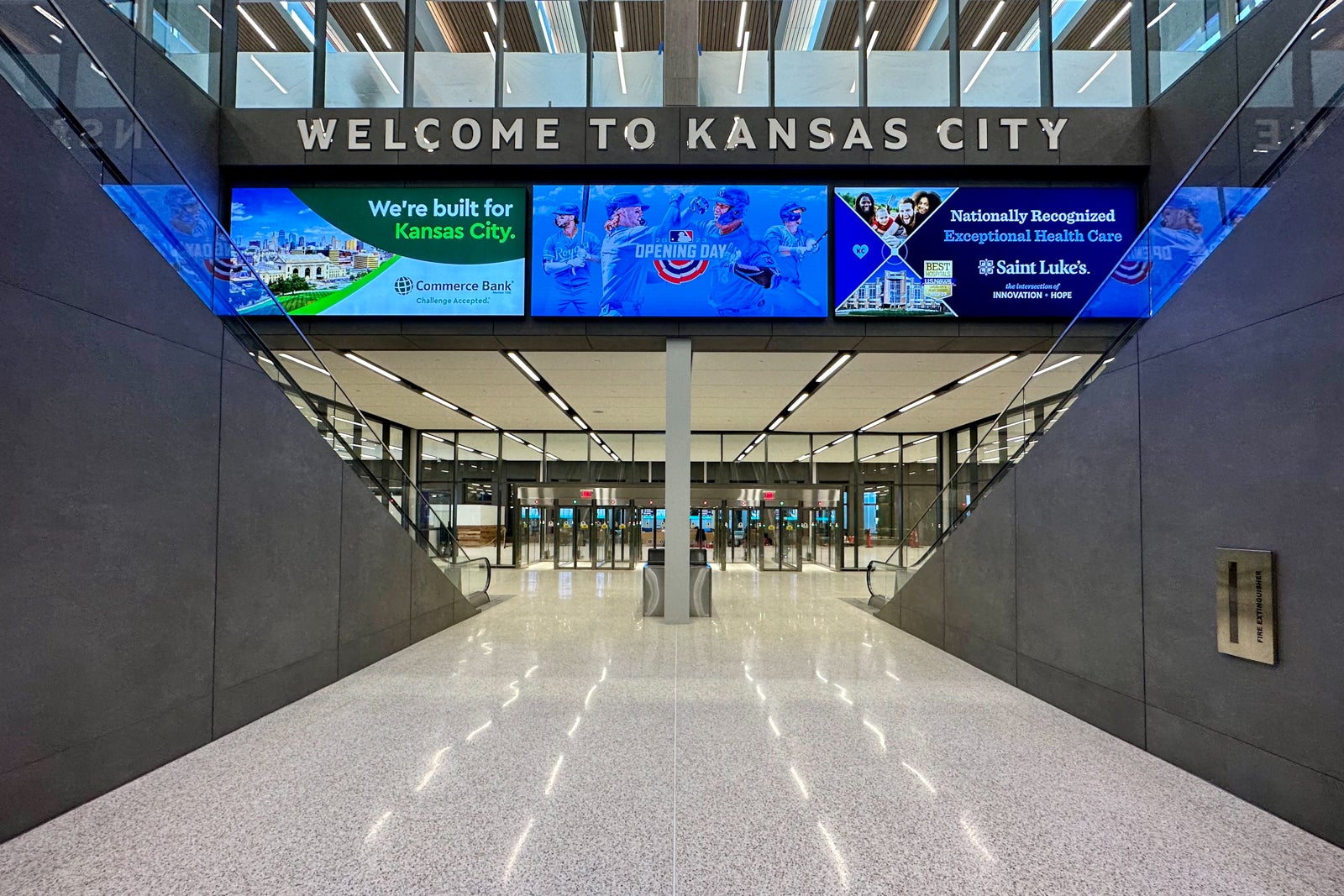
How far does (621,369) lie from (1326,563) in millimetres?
9434

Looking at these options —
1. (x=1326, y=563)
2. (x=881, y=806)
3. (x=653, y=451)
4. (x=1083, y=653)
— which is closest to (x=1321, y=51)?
(x=1326, y=563)

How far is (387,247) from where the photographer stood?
31.6 ft

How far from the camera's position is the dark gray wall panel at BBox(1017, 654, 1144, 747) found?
4.89m

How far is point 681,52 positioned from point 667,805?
9529mm

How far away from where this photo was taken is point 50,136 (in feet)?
12.4

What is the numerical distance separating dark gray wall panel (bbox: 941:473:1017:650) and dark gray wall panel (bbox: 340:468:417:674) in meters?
6.19

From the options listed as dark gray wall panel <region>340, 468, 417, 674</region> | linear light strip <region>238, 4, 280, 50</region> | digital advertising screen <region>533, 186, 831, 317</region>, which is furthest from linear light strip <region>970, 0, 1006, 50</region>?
dark gray wall panel <region>340, 468, 417, 674</region>

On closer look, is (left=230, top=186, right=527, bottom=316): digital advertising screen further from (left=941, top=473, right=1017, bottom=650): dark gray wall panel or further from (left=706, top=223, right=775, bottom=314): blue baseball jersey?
(left=941, top=473, right=1017, bottom=650): dark gray wall panel

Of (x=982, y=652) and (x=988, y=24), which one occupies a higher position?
(x=988, y=24)

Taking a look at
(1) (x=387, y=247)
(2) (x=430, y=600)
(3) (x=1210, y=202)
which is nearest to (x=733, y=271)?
(1) (x=387, y=247)

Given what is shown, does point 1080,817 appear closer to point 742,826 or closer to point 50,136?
point 742,826

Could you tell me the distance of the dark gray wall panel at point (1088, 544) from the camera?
16.4 ft

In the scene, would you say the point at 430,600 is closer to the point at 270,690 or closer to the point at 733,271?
the point at 270,690

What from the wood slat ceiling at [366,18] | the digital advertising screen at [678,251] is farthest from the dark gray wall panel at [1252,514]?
the wood slat ceiling at [366,18]
